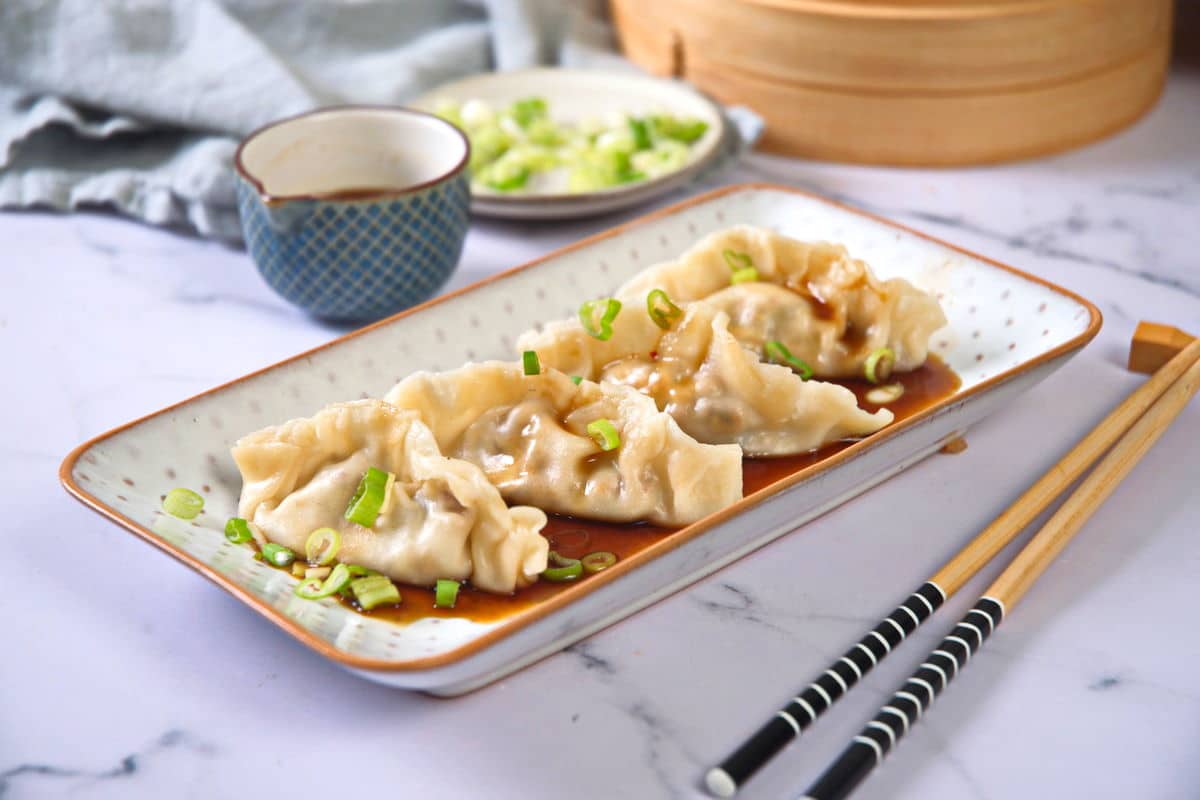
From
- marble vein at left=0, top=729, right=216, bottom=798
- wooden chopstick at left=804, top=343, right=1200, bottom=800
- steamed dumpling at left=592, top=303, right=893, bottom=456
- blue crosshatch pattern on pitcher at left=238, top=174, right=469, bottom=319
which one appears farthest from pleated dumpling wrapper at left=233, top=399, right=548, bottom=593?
blue crosshatch pattern on pitcher at left=238, top=174, right=469, bottom=319

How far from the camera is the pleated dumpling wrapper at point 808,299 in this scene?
2.84m

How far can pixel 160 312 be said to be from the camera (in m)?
3.36

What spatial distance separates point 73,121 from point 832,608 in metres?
2.87

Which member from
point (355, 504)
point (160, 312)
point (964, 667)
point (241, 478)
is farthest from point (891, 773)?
point (160, 312)

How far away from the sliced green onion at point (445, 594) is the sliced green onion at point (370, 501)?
183mm

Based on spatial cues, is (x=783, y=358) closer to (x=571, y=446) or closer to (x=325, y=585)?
(x=571, y=446)

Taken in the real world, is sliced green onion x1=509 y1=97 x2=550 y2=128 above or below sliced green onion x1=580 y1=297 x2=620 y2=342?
above

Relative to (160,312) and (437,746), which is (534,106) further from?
(437,746)

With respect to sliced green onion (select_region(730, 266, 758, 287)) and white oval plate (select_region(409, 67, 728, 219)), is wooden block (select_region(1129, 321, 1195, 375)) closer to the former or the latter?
sliced green onion (select_region(730, 266, 758, 287))

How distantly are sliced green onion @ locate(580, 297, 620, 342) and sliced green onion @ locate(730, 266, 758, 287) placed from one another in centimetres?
39

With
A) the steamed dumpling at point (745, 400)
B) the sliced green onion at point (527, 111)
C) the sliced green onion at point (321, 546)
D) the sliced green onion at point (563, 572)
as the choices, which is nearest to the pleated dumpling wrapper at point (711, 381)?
the steamed dumpling at point (745, 400)

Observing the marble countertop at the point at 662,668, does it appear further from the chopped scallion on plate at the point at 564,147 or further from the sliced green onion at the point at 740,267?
the chopped scallion on plate at the point at 564,147

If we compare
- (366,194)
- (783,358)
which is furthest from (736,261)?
(366,194)

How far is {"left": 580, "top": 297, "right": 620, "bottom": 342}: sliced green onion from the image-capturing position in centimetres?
265
